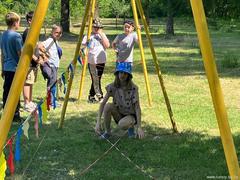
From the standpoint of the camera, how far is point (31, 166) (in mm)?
5344

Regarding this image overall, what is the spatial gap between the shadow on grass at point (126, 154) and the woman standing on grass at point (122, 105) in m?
0.21

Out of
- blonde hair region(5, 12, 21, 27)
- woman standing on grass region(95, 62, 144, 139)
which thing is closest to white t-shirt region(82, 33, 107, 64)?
blonde hair region(5, 12, 21, 27)

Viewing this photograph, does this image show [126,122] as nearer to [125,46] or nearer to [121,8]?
[125,46]

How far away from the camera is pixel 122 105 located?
663cm

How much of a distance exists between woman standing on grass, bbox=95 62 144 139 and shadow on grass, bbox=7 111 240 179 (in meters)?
0.21

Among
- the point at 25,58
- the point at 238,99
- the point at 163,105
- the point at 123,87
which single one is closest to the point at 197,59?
the point at 238,99

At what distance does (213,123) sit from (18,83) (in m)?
5.07

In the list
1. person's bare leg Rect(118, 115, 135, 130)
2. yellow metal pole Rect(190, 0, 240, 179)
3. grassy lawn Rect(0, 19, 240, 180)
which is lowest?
grassy lawn Rect(0, 19, 240, 180)

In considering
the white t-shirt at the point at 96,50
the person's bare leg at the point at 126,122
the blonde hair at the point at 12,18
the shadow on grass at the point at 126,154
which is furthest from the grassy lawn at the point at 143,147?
the blonde hair at the point at 12,18

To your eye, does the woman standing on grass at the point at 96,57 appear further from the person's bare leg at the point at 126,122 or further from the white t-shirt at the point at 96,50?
the person's bare leg at the point at 126,122

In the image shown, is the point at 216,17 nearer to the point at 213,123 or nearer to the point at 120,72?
the point at 120,72

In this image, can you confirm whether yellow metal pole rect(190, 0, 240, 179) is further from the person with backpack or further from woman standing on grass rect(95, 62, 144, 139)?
the person with backpack

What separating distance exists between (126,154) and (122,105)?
100 cm

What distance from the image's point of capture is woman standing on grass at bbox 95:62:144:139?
647 centimetres
